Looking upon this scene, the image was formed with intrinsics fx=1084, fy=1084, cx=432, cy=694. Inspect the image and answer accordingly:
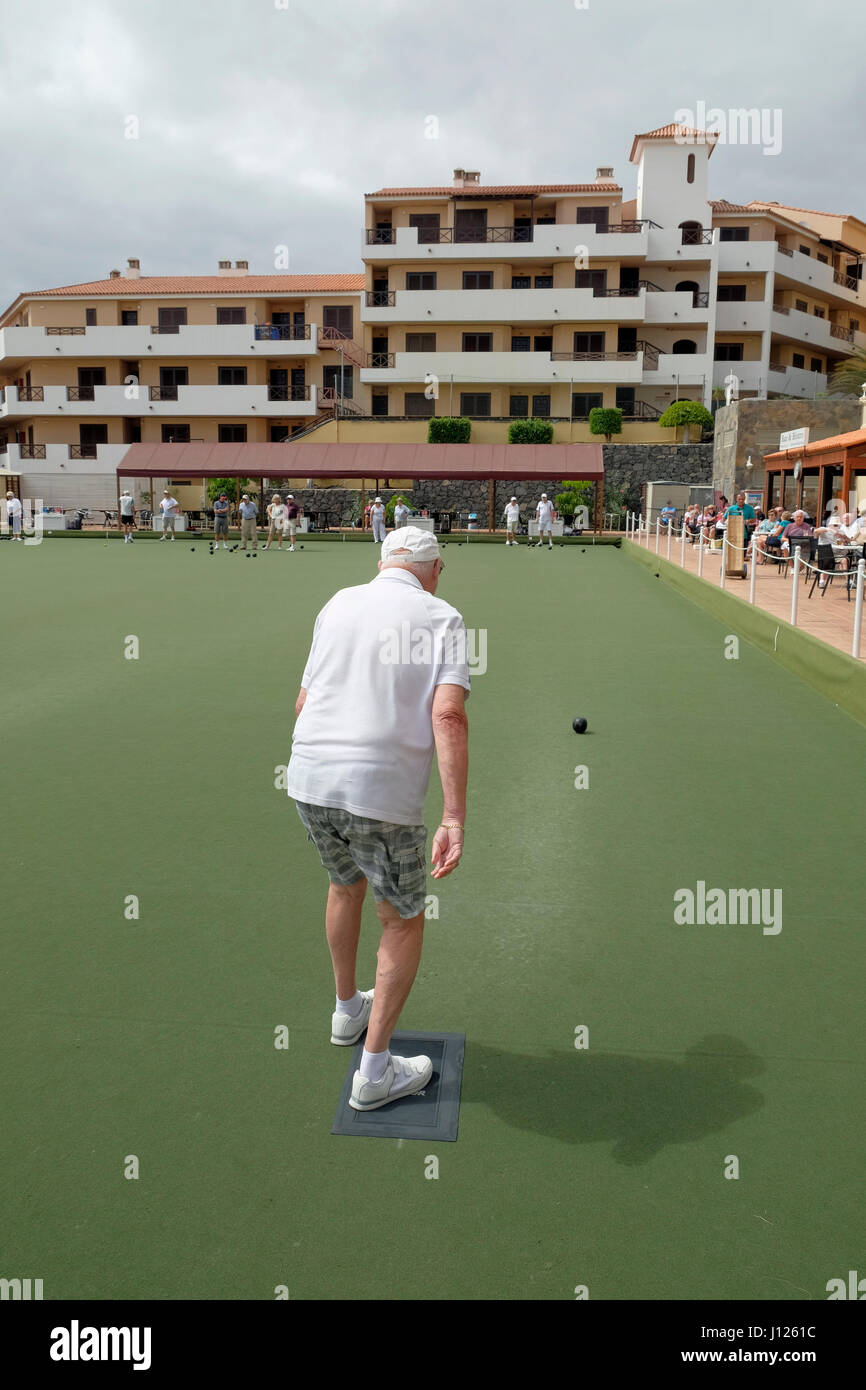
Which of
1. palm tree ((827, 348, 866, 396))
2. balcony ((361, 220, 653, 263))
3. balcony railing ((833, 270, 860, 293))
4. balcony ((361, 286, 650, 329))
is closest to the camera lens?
palm tree ((827, 348, 866, 396))

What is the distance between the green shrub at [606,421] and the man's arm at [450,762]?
1794 inches

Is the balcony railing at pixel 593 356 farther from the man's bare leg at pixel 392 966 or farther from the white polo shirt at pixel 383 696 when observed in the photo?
the man's bare leg at pixel 392 966

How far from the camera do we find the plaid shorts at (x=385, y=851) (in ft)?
10.4

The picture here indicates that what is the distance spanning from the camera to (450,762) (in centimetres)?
307

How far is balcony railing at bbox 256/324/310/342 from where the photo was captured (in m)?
51.3

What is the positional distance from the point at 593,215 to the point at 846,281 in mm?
18567

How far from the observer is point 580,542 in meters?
38.1

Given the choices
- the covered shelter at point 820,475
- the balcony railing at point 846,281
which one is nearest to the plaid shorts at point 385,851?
the covered shelter at point 820,475

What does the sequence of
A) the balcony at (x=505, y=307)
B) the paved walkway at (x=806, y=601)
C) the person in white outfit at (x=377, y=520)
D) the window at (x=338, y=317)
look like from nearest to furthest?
the paved walkway at (x=806, y=601), the person in white outfit at (x=377, y=520), the balcony at (x=505, y=307), the window at (x=338, y=317)

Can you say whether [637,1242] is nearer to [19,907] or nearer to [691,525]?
[19,907]

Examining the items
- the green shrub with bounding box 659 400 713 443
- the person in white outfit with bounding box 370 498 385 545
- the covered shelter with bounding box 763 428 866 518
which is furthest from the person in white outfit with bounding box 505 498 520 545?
the green shrub with bounding box 659 400 713 443

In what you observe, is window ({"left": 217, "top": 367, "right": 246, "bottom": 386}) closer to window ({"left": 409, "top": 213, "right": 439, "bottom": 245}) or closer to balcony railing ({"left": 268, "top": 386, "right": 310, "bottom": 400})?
balcony railing ({"left": 268, "top": 386, "right": 310, "bottom": 400})

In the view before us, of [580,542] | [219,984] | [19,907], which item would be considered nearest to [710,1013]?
[219,984]

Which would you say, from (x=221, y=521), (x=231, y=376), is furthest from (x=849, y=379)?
(x=221, y=521)
